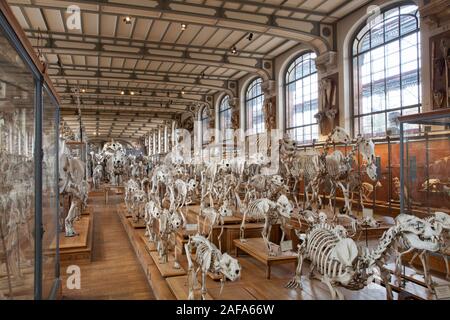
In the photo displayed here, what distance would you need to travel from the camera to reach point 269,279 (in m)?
4.90

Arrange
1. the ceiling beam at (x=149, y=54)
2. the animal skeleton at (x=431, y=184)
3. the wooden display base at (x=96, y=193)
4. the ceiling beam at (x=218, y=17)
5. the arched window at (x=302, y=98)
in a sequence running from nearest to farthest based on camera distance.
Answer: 1. the animal skeleton at (x=431, y=184)
2. the ceiling beam at (x=218, y=17)
3. the ceiling beam at (x=149, y=54)
4. the arched window at (x=302, y=98)
5. the wooden display base at (x=96, y=193)

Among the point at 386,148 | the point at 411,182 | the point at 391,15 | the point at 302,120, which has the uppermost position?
the point at 391,15

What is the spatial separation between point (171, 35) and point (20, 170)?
12.0 m

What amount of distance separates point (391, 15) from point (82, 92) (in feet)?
58.2

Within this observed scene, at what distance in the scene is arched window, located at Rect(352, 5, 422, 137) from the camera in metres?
9.65

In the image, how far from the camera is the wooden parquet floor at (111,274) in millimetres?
5250

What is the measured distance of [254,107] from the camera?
63.0ft

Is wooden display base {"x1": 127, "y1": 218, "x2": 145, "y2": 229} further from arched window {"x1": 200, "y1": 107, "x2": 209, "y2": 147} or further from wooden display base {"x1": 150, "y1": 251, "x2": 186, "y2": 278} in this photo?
arched window {"x1": 200, "y1": 107, "x2": 209, "y2": 147}

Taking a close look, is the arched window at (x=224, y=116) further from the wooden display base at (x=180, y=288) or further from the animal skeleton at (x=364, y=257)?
the animal skeleton at (x=364, y=257)

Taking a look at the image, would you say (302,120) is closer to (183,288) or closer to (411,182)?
(411,182)

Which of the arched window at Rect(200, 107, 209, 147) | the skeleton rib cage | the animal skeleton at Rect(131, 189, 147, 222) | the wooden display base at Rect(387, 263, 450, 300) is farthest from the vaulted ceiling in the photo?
the wooden display base at Rect(387, 263, 450, 300)

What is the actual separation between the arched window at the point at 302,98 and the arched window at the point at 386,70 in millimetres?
2396

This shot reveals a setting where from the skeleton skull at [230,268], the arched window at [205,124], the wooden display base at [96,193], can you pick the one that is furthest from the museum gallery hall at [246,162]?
the arched window at [205,124]
